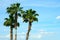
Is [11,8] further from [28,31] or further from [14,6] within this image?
[28,31]

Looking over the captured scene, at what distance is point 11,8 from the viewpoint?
122m

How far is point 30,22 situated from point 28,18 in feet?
6.36

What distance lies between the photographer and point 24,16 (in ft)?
398

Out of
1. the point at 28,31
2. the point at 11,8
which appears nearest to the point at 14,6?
the point at 11,8

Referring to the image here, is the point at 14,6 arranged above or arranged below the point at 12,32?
above

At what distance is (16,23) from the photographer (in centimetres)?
12056

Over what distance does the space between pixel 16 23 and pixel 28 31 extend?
13.9ft

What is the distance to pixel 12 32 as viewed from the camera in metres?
121

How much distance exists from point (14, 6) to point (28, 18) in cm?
543

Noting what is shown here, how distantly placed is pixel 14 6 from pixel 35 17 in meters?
6.97

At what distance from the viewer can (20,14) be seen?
120062 mm

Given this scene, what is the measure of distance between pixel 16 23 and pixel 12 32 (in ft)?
9.99

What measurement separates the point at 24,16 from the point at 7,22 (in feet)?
18.1

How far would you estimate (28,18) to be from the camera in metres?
121
